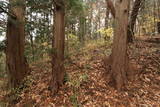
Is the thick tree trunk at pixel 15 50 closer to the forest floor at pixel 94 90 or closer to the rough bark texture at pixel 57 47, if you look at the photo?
the forest floor at pixel 94 90

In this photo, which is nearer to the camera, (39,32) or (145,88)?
(145,88)

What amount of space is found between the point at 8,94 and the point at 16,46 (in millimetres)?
1887

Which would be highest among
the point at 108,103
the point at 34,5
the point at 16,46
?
the point at 34,5

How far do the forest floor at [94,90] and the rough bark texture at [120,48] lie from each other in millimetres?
375

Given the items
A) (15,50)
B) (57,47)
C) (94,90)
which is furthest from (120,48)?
(15,50)

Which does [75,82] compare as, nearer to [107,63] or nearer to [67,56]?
[107,63]

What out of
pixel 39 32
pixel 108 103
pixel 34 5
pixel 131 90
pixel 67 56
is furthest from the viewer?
pixel 39 32

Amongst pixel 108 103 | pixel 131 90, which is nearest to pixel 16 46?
pixel 108 103

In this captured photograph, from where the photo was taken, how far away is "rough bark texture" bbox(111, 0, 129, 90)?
511 centimetres

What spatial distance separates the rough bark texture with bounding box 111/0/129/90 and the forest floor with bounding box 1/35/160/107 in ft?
1.23

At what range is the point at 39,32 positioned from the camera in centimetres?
904

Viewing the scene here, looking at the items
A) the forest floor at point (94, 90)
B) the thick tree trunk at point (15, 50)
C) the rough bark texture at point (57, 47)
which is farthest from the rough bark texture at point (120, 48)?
the thick tree trunk at point (15, 50)

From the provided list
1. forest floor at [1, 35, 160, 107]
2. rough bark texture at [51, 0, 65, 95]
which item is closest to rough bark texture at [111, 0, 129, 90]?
forest floor at [1, 35, 160, 107]

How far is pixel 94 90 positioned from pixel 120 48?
5.49ft
